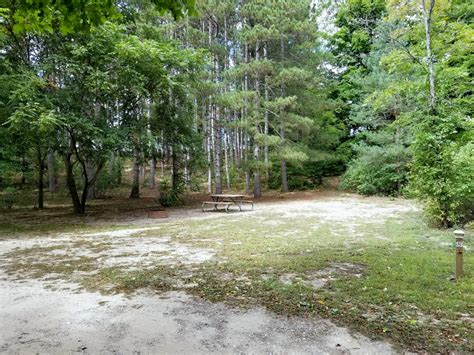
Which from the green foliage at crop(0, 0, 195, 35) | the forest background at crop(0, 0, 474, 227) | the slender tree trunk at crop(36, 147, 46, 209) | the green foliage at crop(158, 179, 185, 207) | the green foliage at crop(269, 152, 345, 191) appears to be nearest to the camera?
the green foliage at crop(0, 0, 195, 35)

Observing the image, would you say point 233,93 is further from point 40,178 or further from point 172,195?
point 40,178

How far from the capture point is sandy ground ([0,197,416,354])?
2551 millimetres

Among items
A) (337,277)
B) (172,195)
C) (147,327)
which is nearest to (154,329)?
(147,327)

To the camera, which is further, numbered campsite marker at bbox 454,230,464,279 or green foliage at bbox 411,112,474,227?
green foliage at bbox 411,112,474,227

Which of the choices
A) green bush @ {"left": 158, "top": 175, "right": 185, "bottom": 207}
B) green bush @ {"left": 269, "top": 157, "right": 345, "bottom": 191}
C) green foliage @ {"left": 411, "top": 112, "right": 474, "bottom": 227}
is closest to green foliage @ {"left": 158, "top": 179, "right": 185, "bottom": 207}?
green bush @ {"left": 158, "top": 175, "right": 185, "bottom": 207}

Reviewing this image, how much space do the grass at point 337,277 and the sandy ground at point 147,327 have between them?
0.22m

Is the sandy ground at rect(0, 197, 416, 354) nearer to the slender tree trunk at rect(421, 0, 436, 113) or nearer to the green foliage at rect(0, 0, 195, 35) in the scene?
the green foliage at rect(0, 0, 195, 35)

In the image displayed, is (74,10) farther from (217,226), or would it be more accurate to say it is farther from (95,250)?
(217,226)

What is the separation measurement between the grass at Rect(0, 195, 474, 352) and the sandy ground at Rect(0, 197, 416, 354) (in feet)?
0.72

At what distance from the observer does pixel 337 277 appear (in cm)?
412

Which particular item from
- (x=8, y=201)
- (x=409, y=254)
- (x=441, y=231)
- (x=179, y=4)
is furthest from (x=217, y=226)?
(x=8, y=201)

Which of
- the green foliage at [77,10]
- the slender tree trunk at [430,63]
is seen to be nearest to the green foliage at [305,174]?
the slender tree trunk at [430,63]

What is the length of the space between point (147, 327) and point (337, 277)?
2458mm

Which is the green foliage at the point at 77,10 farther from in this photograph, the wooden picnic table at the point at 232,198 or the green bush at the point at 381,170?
the green bush at the point at 381,170
